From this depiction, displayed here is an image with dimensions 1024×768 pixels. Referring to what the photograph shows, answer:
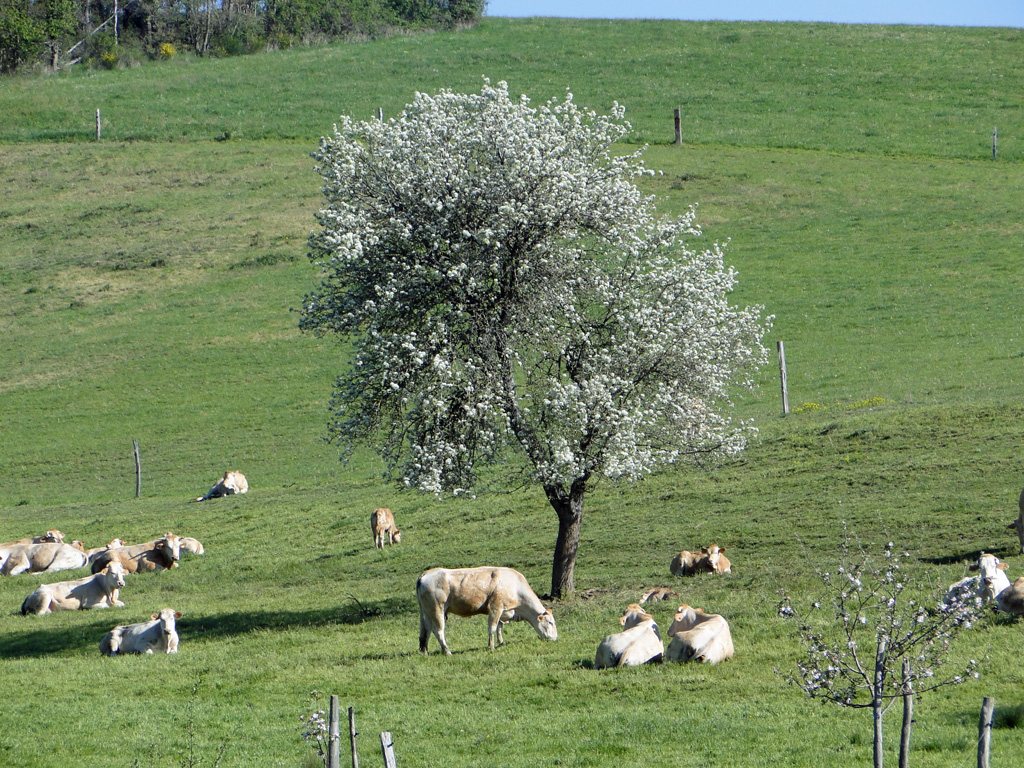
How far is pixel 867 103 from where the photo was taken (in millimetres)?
73000

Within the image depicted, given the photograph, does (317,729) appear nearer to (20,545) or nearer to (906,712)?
(906,712)

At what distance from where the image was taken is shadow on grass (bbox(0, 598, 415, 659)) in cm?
1923

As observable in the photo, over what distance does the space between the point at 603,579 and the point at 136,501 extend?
1951 centimetres

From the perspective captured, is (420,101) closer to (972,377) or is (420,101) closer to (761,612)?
(761,612)

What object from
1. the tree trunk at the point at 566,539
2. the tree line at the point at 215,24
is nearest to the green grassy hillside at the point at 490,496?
the tree trunk at the point at 566,539

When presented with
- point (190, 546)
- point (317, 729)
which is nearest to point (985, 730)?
point (317, 729)

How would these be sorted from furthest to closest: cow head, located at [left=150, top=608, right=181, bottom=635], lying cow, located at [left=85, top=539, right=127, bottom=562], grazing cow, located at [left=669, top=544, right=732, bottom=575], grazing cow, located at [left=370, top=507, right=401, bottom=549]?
lying cow, located at [left=85, top=539, right=127, bottom=562], grazing cow, located at [left=370, top=507, right=401, bottom=549], grazing cow, located at [left=669, top=544, right=732, bottom=575], cow head, located at [left=150, top=608, right=181, bottom=635]

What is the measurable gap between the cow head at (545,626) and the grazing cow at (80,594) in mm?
10747

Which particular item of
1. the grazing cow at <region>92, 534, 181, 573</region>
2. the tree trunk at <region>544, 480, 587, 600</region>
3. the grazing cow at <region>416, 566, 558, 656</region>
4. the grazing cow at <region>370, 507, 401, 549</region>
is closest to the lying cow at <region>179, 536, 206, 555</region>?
the grazing cow at <region>92, 534, 181, 573</region>

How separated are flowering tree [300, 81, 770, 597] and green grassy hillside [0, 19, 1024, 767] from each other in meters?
2.91

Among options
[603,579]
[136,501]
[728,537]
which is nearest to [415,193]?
[603,579]

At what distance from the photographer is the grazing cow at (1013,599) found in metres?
14.6

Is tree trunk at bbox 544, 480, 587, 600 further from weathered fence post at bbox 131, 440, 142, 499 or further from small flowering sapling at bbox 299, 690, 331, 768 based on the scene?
weathered fence post at bbox 131, 440, 142, 499

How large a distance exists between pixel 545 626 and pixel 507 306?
18.2 feet
